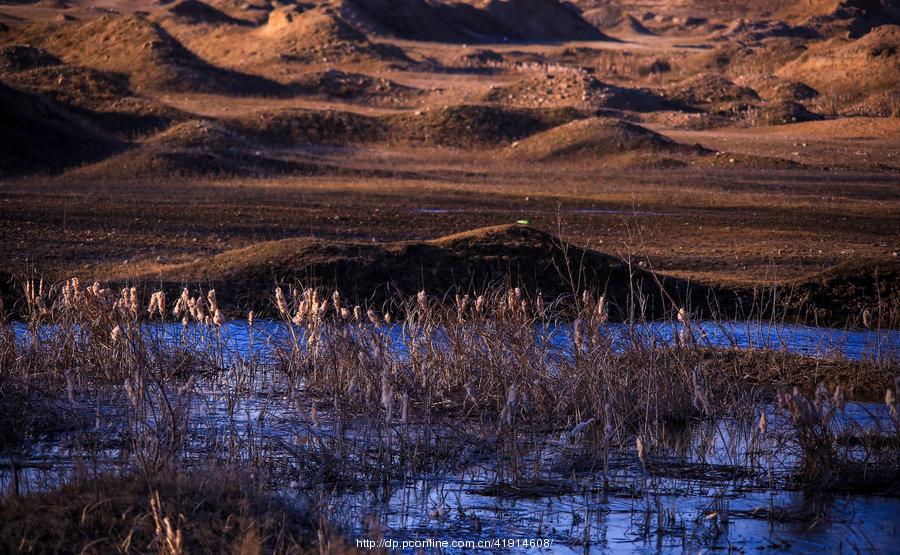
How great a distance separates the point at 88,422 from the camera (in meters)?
6.16

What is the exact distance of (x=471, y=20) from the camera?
236ft

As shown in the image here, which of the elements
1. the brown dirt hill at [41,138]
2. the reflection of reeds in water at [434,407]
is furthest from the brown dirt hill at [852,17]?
the reflection of reeds in water at [434,407]

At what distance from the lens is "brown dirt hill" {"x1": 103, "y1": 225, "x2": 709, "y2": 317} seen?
10.2 meters

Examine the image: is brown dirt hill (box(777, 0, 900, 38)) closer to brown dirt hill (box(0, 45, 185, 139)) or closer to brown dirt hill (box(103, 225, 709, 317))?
brown dirt hill (box(0, 45, 185, 139))

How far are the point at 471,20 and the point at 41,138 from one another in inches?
2057

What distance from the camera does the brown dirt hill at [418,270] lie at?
10.2 m

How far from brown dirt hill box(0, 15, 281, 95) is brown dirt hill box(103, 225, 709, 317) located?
1043 inches

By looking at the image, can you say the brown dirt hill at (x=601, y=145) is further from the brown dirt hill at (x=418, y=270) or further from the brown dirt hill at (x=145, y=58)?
the brown dirt hill at (x=418, y=270)

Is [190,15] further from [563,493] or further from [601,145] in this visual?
[563,493]

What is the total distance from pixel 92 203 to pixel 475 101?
21643mm

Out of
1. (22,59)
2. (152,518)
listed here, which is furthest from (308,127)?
(152,518)

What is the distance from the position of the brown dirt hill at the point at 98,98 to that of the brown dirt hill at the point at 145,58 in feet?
12.6

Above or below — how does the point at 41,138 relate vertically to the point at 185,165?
above

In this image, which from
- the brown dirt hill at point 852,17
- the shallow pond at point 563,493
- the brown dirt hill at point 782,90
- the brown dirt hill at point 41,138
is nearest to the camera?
the shallow pond at point 563,493
